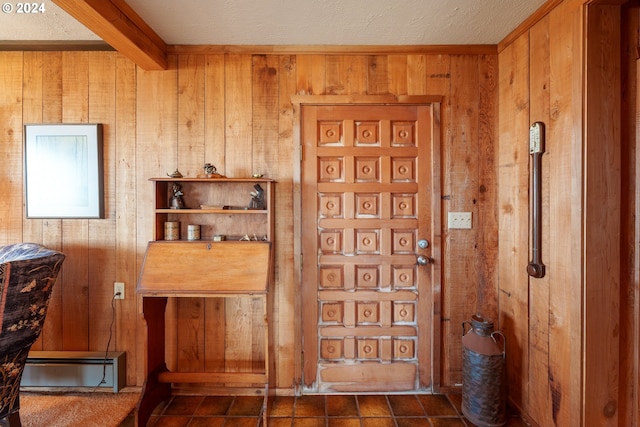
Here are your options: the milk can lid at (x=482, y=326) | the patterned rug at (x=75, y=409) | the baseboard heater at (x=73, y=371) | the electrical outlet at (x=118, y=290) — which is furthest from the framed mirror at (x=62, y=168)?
the milk can lid at (x=482, y=326)

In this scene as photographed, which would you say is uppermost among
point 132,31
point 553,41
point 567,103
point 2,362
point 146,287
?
point 132,31

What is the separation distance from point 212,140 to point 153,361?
156 cm

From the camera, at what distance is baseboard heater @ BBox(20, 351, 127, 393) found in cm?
205

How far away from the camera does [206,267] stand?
1.84 m

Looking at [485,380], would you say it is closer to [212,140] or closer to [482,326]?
[482,326]

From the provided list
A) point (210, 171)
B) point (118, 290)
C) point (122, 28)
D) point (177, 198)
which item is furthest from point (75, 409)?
point (122, 28)

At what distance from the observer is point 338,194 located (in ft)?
6.97

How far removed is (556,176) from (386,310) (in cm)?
132

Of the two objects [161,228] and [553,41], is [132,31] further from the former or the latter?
[553,41]

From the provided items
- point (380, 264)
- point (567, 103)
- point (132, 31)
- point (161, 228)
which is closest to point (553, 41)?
point (567, 103)

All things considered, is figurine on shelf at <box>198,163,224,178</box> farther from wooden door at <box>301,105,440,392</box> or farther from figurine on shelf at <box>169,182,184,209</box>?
wooden door at <box>301,105,440,392</box>

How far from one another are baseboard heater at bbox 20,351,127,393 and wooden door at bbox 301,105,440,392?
1359mm

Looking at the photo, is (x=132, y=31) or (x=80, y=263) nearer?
(x=132, y=31)

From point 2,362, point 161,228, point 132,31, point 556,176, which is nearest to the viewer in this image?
point 2,362
